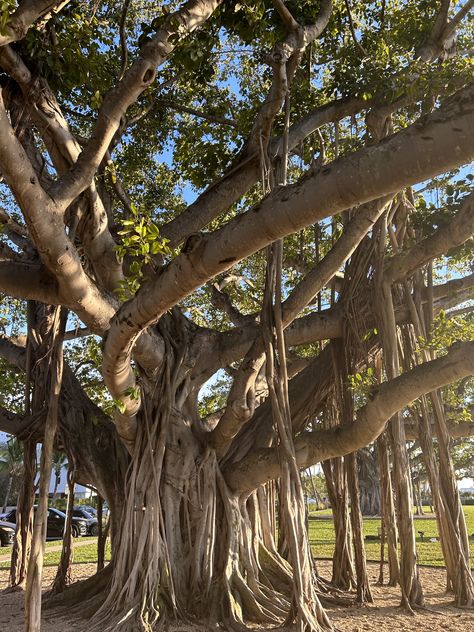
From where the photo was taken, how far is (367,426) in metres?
4.08

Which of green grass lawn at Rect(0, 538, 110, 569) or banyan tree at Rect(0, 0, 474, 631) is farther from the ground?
banyan tree at Rect(0, 0, 474, 631)

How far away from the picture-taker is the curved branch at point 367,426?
377 cm

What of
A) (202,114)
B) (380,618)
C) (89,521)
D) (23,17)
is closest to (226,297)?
(202,114)

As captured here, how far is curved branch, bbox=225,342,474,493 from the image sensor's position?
3.77m

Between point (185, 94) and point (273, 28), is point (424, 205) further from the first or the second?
point (185, 94)

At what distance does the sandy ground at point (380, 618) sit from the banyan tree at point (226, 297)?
18cm

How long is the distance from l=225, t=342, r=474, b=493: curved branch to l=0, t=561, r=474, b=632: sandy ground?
3.89 ft

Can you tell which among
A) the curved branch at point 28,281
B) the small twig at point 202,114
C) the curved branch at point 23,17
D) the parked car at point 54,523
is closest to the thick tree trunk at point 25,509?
the curved branch at point 28,281

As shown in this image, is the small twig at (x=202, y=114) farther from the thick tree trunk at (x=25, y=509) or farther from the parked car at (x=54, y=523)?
the parked car at (x=54, y=523)

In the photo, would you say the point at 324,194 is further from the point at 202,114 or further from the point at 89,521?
the point at 89,521

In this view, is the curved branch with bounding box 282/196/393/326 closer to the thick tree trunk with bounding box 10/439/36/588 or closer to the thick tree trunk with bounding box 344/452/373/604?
the thick tree trunk with bounding box 344/452/373/604

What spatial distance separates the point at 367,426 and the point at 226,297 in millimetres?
2843

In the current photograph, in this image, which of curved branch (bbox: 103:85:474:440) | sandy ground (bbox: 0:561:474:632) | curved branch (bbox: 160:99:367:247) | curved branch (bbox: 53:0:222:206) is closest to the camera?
curved branch (bbox: 103:85:474:440)

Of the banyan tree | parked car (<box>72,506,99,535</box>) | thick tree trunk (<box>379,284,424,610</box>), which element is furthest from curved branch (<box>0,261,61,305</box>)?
parked car (<box>72,506,99,535</box>)
